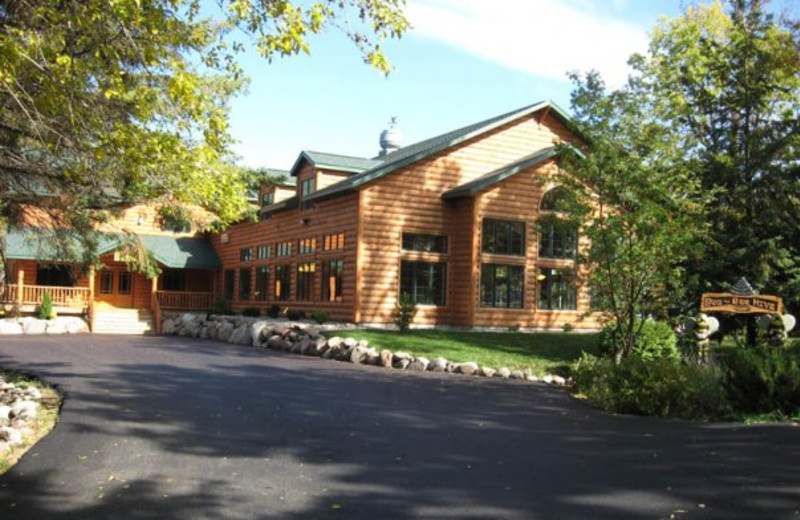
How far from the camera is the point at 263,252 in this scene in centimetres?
3188

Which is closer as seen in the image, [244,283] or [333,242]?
[333,242]

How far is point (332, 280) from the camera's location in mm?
25172

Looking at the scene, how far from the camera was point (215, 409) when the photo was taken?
10.1m

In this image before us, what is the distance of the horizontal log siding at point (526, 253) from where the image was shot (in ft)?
77.8

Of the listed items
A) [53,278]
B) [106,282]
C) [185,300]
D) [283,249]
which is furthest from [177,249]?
[283,249]

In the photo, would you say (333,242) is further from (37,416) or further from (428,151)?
(37,416)

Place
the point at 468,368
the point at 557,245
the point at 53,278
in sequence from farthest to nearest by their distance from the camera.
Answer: the point at 53,278
the point at 557,245
the point at 468,368

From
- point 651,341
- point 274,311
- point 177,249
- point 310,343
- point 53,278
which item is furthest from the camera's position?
point 177,249

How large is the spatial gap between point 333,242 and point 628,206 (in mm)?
13200

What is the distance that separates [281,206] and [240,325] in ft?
19.3

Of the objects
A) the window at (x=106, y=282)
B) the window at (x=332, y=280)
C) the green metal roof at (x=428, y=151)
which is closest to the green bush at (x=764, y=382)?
the green metal roof at (x=428, y=151)

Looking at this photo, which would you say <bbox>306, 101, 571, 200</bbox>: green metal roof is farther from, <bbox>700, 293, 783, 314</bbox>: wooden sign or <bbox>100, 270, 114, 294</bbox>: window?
<bbox>100, 270, 114, 294</bbox>: window

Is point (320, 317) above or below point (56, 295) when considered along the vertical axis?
below

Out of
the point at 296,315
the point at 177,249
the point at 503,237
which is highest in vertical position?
the point at 503,237
